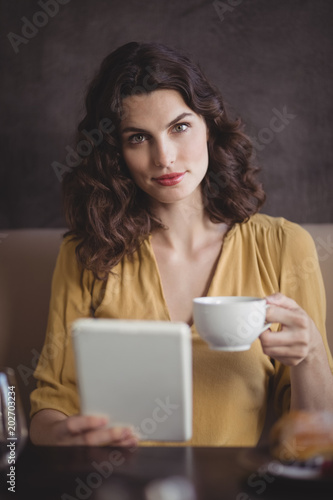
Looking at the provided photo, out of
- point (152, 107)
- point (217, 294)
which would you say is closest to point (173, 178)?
point (152, 107)

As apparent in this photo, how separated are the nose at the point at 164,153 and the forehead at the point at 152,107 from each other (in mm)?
55

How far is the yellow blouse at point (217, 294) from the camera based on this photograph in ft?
4.76

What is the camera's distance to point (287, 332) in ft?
3.75

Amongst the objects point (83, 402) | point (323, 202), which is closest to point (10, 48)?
point (323, 202)

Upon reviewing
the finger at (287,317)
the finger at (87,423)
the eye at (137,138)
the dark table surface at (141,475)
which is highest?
the eye at (137,138)

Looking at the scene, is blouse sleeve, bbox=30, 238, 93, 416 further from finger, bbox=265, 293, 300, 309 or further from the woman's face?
finger, bbox=265, 293, 300, 309

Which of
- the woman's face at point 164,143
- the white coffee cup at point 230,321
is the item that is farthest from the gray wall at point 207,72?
the white coffee cup at point 230,321

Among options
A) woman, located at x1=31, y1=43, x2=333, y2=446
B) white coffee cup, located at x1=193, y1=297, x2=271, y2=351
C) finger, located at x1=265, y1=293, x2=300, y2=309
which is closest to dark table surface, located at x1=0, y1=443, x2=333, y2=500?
white coffee cup, located at x1=193, y1=297, x2=271, y2=351

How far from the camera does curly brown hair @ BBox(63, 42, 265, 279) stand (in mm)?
1492

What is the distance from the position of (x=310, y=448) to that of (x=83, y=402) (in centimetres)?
33

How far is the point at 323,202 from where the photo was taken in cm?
187

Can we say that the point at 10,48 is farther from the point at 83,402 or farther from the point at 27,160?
the point at 83,402

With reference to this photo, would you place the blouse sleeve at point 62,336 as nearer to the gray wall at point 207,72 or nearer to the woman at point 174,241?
the woman at point 174,241

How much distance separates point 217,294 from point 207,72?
0.74 metres
